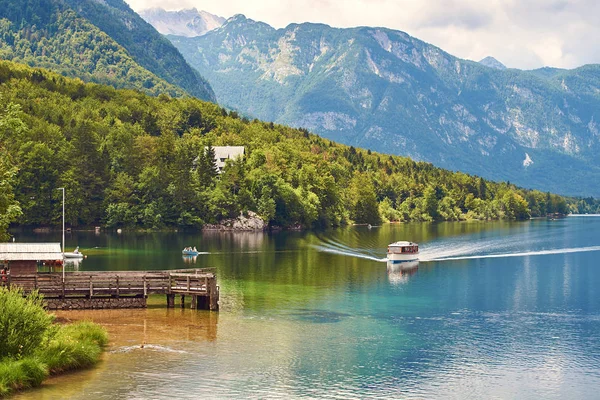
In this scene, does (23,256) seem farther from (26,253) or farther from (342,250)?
(342,250)

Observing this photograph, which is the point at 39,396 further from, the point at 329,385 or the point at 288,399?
the point at 329,385

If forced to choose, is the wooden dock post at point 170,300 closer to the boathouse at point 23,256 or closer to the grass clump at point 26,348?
the boathouse at point 23,256

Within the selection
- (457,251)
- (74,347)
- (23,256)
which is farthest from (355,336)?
(457,251)

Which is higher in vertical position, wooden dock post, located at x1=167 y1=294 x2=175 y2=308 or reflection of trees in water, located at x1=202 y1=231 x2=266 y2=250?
reflection of trees in water, located at x1=202 y1=231 x2=266 y2=250

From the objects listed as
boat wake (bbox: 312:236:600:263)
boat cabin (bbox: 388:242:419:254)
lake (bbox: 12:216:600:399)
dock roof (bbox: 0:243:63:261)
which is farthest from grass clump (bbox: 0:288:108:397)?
boat wake (bbox: 312:236:600:263)

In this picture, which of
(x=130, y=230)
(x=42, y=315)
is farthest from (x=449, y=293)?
(x=130, y=230)

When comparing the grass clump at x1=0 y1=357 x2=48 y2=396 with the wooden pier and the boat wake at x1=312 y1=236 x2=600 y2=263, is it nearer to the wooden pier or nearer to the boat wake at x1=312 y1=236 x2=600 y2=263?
the wooden pier

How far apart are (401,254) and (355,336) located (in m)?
65.1

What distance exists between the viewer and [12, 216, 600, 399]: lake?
163 ft

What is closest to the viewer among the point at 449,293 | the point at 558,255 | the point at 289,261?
the point at 449,293

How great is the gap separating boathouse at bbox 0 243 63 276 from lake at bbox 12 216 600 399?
5741mm

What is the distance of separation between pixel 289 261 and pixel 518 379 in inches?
Result: 2850

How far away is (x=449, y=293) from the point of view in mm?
92312

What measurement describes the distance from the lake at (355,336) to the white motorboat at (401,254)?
5.19 metres
